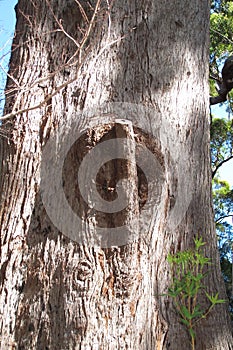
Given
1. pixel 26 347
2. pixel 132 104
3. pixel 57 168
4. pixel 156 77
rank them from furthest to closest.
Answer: pixel 156 77 < pixel 132 104 < pixel 57 168 < pixel 26 347

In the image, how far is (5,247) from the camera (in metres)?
1.65

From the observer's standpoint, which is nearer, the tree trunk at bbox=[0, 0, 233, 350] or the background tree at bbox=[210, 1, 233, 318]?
the tree trunk at bbox=[0, 0, 233, 350]

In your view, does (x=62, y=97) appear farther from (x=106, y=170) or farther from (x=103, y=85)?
(x=106, y=170)

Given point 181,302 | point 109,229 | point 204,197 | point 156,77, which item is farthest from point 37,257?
point 156,77

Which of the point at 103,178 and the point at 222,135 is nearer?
the point at 103,178

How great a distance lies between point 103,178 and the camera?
1643 mm

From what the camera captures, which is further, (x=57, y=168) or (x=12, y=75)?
(x=12, y=75)

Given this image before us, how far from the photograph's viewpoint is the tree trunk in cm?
151

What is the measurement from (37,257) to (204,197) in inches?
30.7

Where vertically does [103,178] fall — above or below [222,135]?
below

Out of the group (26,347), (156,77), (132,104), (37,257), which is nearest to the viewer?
(26,347)

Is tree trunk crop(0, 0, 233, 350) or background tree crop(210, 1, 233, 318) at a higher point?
background tree crop(210, 1, 233, 318)

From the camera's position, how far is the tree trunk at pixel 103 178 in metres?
1.51

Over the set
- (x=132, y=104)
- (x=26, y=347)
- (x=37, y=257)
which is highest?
(x=132, y=104)
